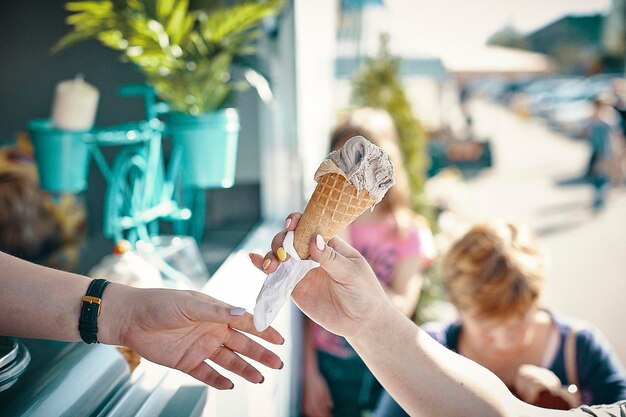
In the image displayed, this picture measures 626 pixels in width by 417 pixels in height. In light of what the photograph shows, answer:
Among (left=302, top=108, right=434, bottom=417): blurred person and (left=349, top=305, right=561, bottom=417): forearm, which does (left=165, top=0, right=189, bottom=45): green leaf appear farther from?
(left=349, top=305, right=561, bottom=417): forearm

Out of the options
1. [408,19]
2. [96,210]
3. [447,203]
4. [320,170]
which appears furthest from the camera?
[408,19]

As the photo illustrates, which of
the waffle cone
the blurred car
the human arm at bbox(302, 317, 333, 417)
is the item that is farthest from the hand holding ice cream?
the blurred car

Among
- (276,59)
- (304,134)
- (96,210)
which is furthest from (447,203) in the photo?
(96,210)

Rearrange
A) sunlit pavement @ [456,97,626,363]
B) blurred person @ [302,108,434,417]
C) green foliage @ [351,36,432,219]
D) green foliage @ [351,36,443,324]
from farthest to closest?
sunlit pavement @ [456,97,626,363], green foliage @ [351,36,432,219], green foliage @ [351,36,443,324], blurred person @ [302,108,434,417]

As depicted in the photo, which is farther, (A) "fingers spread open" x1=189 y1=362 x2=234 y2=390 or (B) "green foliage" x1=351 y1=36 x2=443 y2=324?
(B) "green foliage" x1=351 y1=36 x2=443 y2=324

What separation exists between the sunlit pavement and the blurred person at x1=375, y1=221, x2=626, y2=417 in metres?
2.44

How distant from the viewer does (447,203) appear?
17.0ft

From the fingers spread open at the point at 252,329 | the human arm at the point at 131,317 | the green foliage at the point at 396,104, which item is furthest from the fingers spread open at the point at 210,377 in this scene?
the green foliage at the point at 396,104

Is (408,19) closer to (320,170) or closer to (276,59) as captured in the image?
(276,59)

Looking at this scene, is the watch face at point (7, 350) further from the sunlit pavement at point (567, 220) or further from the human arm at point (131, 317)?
the sunlit pavement at point (567, 220)

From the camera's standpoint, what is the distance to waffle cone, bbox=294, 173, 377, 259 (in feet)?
3.45

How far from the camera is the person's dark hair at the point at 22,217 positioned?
2604 mm

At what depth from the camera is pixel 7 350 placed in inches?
47.0

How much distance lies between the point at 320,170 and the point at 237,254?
1342 mm
